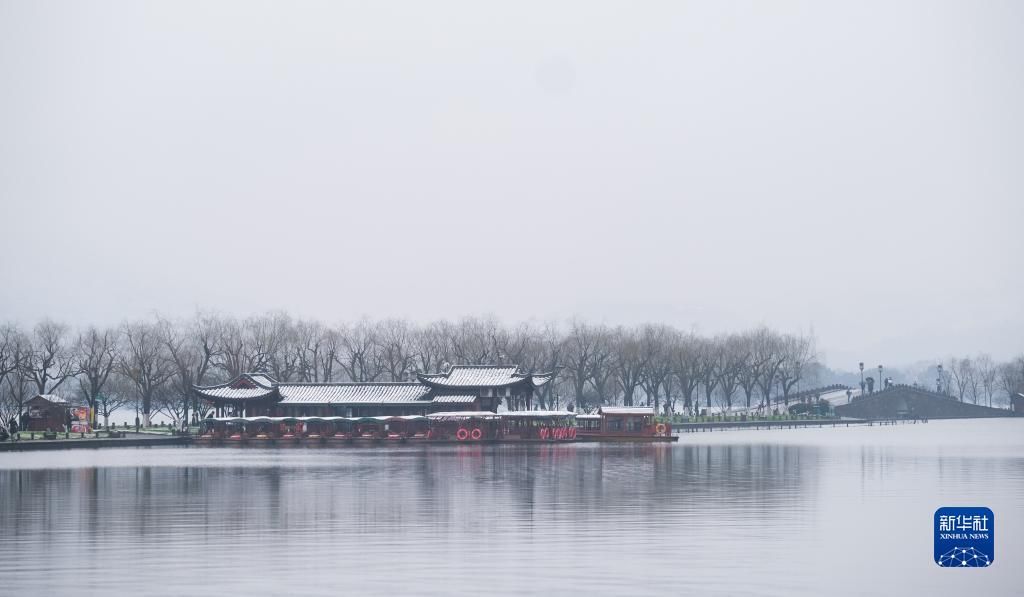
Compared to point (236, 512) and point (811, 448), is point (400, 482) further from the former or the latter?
point (811, 448)

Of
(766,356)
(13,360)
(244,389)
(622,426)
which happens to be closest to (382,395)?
(244,389)

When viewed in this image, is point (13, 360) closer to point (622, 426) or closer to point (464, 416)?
point (464, 416)

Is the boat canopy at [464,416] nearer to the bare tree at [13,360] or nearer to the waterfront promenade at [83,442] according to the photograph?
the waterfront promenade at [83,442]

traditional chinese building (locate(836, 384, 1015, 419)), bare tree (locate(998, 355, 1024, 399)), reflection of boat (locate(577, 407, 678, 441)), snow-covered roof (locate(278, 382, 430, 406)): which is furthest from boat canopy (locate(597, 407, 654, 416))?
bare tree (locate(998, 355, 1024, 399))

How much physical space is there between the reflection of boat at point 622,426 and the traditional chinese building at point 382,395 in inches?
226

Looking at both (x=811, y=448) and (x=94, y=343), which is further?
(x=94, y=343)

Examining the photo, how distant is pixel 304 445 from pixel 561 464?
104 ft

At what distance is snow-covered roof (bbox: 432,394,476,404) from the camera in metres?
85.0

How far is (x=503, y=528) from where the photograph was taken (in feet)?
93.6

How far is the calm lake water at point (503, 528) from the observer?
21.2m

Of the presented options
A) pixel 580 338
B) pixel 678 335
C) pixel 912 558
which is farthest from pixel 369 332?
pixel 912 558

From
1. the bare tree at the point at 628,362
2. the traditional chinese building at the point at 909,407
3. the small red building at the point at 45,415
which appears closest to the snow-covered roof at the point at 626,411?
the bare tree at the point at 628,362

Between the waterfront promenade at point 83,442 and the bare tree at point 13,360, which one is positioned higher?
the bare tree at point 13,360

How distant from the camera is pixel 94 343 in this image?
342 feet
